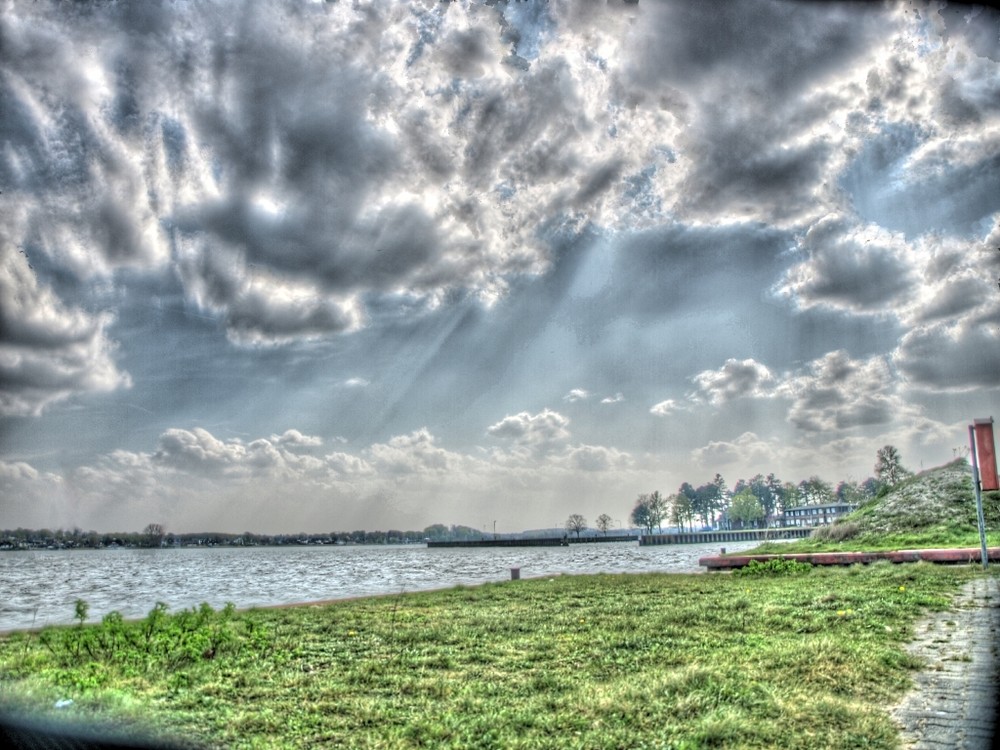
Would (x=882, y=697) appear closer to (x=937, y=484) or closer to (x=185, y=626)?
(x=185, y=626)

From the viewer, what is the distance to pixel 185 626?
8.30 metres

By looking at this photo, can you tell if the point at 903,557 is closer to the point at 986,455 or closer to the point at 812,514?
the point at 986,455

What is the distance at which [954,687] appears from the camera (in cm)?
522

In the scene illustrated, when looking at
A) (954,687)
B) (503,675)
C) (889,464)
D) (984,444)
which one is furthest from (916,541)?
(889,464)

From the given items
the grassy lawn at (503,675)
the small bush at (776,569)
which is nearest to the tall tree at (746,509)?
the small bush at (776,569)

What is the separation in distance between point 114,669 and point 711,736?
556 cm

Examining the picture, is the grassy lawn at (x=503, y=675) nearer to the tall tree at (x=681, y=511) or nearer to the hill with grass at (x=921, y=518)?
the hill with grass at (x=921, y=518)

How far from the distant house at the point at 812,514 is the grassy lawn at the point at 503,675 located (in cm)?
13083

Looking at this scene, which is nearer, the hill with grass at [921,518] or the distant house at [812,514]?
the hill with grass at [921,518]

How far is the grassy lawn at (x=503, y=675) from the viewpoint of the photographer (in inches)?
169

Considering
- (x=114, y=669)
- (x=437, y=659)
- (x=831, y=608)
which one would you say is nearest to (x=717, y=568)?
(x=831, y=608)

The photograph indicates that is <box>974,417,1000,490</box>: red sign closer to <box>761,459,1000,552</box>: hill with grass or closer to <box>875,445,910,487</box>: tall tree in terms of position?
<box>761,459,1000,552</box>: hill with grass

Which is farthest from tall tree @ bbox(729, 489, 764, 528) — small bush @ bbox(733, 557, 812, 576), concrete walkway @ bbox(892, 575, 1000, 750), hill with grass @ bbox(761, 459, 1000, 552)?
concrete walkway @ bbox(892, 575, 1000, 750)

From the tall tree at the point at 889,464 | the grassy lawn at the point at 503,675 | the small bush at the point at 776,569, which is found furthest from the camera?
the tall tree at the point at 889,464
